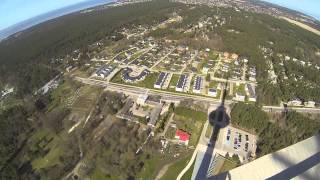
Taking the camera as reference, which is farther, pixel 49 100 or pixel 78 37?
pixel 78 37

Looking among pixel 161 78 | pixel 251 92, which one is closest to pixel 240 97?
pixel 251 92

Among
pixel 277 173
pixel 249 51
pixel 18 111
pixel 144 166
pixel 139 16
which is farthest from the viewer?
pixel 139 16

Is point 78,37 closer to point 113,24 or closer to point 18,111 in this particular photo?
point 113,24

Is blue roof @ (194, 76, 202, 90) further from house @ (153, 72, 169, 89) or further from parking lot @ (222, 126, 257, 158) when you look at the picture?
parking lot @ (222, 126, 257, 158)

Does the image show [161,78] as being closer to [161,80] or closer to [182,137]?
[161,80]

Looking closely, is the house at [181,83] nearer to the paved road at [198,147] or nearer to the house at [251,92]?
the paved road at [198,147]

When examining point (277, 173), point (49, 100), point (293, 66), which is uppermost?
point (277, 173)

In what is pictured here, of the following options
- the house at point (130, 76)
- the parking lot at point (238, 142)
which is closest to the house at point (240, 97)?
the parking lot at point (238, 142)

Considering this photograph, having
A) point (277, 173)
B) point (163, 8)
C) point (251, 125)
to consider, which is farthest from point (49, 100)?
point (163, 8)
